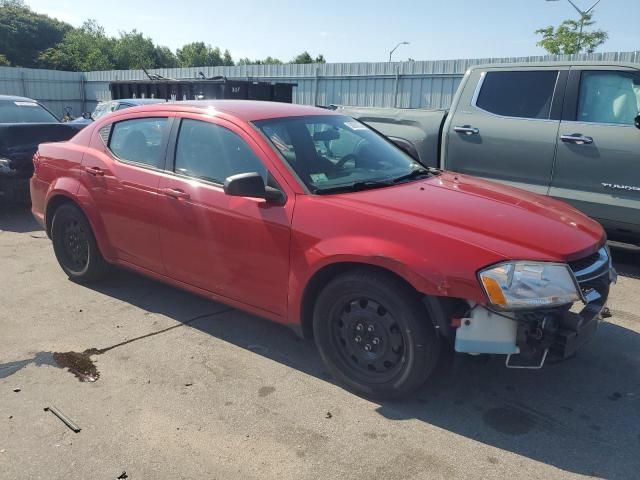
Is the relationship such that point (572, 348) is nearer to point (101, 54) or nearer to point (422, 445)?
point (422, 445)

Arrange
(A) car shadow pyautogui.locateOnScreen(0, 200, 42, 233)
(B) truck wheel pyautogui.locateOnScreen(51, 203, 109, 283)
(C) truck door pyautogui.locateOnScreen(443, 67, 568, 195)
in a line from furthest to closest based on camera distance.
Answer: (A) car shadow pyautogui.locateOnScreen(0, 200, 42, 233) → (C) truck door pyautogui.locateOnScreen(443, 67, 568, 195) → (B) truck wheel pyautogui.locateOnScreen(51, 203, 109, 283)

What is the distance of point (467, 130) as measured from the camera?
6191 millimetres

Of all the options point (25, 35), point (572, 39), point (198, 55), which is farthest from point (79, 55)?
point (572, 39)

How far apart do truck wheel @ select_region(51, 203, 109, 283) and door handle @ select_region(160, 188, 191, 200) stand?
1.14 meters

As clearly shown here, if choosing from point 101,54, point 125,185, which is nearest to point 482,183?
point 125,185

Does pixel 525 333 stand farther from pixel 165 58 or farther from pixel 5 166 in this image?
pixel 165 58

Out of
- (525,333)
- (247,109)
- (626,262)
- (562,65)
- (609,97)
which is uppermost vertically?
(562,65)

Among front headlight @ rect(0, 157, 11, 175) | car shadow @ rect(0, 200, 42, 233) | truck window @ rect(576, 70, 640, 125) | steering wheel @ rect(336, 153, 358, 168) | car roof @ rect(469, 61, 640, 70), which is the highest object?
car roof @ rect(469, 61, 640, 70)

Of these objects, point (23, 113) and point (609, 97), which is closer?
point (609, 97)

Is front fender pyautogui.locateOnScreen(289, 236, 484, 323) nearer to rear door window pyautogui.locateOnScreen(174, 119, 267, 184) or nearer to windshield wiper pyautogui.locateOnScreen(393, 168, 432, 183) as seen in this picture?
rear door window pyautogui.locateOnScreen(174, 119, 267, 184)

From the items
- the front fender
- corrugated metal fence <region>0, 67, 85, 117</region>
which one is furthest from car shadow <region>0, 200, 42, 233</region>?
corrugated metal fence <region>0, 67, 85, 117</region>

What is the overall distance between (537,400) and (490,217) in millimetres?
1111

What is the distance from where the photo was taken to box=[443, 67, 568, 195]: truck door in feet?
18.9

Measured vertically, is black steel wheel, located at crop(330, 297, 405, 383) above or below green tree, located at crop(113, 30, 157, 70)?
below
